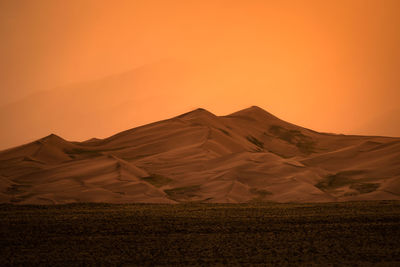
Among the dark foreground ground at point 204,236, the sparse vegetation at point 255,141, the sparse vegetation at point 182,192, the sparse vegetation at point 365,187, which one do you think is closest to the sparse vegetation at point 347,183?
the sparse vegetation at point 365,187

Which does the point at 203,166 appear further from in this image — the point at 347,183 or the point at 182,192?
the point at 347,183

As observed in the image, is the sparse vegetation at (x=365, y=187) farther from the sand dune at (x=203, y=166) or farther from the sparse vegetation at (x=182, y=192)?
the sparse vegetation at (x=182, y=192)

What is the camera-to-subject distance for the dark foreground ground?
22266mm

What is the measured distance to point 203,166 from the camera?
65.4 metres

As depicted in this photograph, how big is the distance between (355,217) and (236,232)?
29.3 ft

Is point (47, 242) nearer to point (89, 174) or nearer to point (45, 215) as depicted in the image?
point (45, 215)

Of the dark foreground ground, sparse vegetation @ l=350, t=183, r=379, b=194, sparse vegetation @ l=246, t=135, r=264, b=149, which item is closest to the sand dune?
sparse vegetation @ l=350, t=183, r=379, b=194

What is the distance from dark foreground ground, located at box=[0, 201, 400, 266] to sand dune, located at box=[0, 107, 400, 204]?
12497 mm

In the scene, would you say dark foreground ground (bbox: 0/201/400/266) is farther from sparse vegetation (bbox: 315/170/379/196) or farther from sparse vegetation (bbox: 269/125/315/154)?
sparse vegetation (bbox: 269/125/315/154)

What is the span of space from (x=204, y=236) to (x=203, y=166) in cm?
3752

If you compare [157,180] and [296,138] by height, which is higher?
[296,138]

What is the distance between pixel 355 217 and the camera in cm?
3509

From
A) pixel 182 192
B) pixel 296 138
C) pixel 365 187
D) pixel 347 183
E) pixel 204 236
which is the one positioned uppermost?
pixel 296 138

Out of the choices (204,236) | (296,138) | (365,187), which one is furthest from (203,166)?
(204,236)
